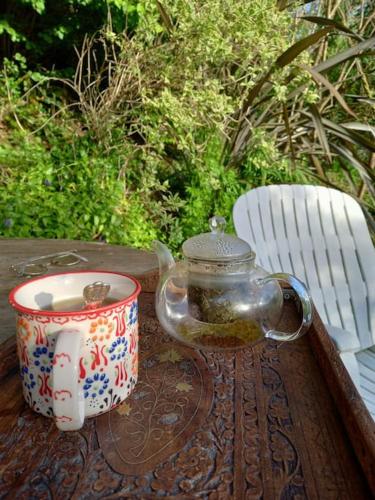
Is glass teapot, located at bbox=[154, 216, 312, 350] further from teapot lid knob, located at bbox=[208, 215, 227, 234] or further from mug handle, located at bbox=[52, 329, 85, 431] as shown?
mug handle, located at bbox=[52, 329, 85, 431]

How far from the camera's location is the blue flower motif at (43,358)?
1.12 ft

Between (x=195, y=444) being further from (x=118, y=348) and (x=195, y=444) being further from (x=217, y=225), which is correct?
(x=217, y=225)

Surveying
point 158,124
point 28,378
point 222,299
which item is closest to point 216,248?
→ point 222,299

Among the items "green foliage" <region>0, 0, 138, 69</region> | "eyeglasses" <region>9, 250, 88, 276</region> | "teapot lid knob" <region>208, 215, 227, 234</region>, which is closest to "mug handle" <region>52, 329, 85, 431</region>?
"teapot lid knob" <region>208, 215, 227, 234</region>

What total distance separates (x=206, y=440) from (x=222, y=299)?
195mm

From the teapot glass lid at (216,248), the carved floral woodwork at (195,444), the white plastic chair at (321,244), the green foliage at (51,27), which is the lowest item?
the white plastic chair at (321,244)

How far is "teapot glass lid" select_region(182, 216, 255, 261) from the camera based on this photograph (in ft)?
1.65

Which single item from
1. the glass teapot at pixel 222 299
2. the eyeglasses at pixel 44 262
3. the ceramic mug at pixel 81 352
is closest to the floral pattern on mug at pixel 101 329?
the ceramic mug at pixel 81 352

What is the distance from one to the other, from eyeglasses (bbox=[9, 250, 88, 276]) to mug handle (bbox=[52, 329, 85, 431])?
488mm

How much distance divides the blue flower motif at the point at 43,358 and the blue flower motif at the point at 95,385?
4cm

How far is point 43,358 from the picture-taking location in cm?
34

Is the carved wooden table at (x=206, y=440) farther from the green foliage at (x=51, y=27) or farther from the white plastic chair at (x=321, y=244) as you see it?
the green foliage at (x=51, y=27)

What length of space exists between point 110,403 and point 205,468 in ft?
0.35

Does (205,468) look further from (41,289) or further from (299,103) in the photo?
(299,103)
